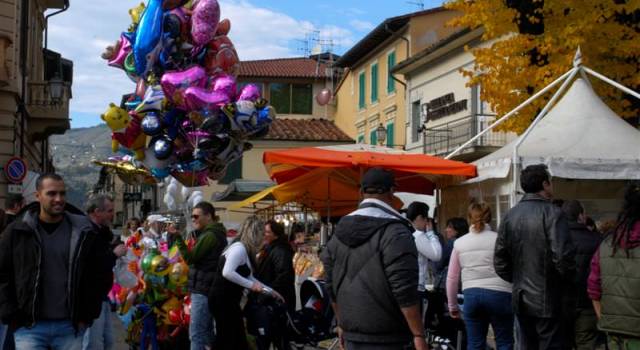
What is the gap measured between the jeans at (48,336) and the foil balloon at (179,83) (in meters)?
5.67

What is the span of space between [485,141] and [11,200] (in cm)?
2094

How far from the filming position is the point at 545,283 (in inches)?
251

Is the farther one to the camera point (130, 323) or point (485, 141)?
point (485, 141)

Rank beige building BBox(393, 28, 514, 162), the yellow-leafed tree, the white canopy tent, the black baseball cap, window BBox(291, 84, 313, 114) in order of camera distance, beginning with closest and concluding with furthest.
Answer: the black baseball cap < the white canopy tent < the yellow-leafed tree < beige building BBox(393, 28, 514, 162) < window BBox(291, 84, 313, 114)

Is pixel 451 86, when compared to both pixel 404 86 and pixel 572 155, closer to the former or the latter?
pixel 404 86

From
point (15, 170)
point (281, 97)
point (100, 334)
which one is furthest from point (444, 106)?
point (100, 334)

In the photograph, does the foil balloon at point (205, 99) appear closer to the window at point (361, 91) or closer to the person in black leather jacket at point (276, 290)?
the person in black leather jacket at point (276, 290)

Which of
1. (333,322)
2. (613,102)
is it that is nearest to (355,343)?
(333,322)

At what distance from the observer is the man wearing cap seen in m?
5.16

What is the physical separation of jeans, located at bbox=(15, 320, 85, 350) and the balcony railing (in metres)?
21.4

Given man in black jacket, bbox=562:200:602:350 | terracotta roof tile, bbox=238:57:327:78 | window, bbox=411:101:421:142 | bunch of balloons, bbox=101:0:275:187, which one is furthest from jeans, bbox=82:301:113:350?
terracotta roof tile, bbox=238:57:327:78

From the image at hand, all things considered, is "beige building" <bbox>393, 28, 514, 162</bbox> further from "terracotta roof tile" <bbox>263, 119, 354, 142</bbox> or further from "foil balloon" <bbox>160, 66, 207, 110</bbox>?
"foil balloon" <bbox>160, 66, 207, 110</bbox>

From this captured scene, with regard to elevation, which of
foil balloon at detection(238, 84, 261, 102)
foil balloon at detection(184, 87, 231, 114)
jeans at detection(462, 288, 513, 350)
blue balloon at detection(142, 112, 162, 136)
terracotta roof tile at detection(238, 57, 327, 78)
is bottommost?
jeans at detection(462, 288, 513, 350)

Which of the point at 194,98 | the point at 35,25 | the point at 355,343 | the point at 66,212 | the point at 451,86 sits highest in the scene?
the point at 35,25
